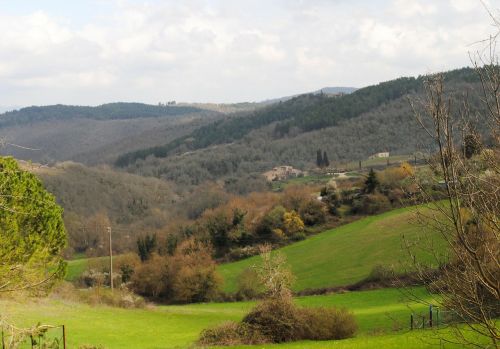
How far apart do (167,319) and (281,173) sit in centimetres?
10061

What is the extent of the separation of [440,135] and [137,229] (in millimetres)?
99600

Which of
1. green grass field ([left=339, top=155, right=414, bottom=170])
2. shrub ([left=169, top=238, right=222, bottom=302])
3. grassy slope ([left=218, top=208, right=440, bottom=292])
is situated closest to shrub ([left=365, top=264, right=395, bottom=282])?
grassy slope ([left=218, top=208, right=440, bottom=292])

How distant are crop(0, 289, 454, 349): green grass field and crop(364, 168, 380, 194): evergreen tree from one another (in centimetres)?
2503

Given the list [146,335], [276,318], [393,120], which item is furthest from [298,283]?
[393,120]

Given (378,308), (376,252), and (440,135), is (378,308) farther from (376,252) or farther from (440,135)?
(440,135)

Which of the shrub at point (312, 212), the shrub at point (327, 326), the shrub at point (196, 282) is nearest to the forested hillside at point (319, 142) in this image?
the shrub at point (312, 212)

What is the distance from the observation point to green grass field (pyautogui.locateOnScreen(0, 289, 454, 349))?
26672 mm

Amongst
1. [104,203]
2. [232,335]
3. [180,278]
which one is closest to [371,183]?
[180,278]

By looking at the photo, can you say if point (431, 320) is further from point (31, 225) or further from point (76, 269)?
point (76, 269)

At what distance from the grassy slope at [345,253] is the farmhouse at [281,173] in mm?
67347

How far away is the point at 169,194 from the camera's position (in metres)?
136

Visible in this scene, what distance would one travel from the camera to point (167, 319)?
38406 mm

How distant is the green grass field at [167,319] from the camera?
26672mm

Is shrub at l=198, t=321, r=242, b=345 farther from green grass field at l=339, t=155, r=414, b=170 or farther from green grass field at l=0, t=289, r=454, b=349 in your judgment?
green grass field at l=339, t=155, r=414, b=170
